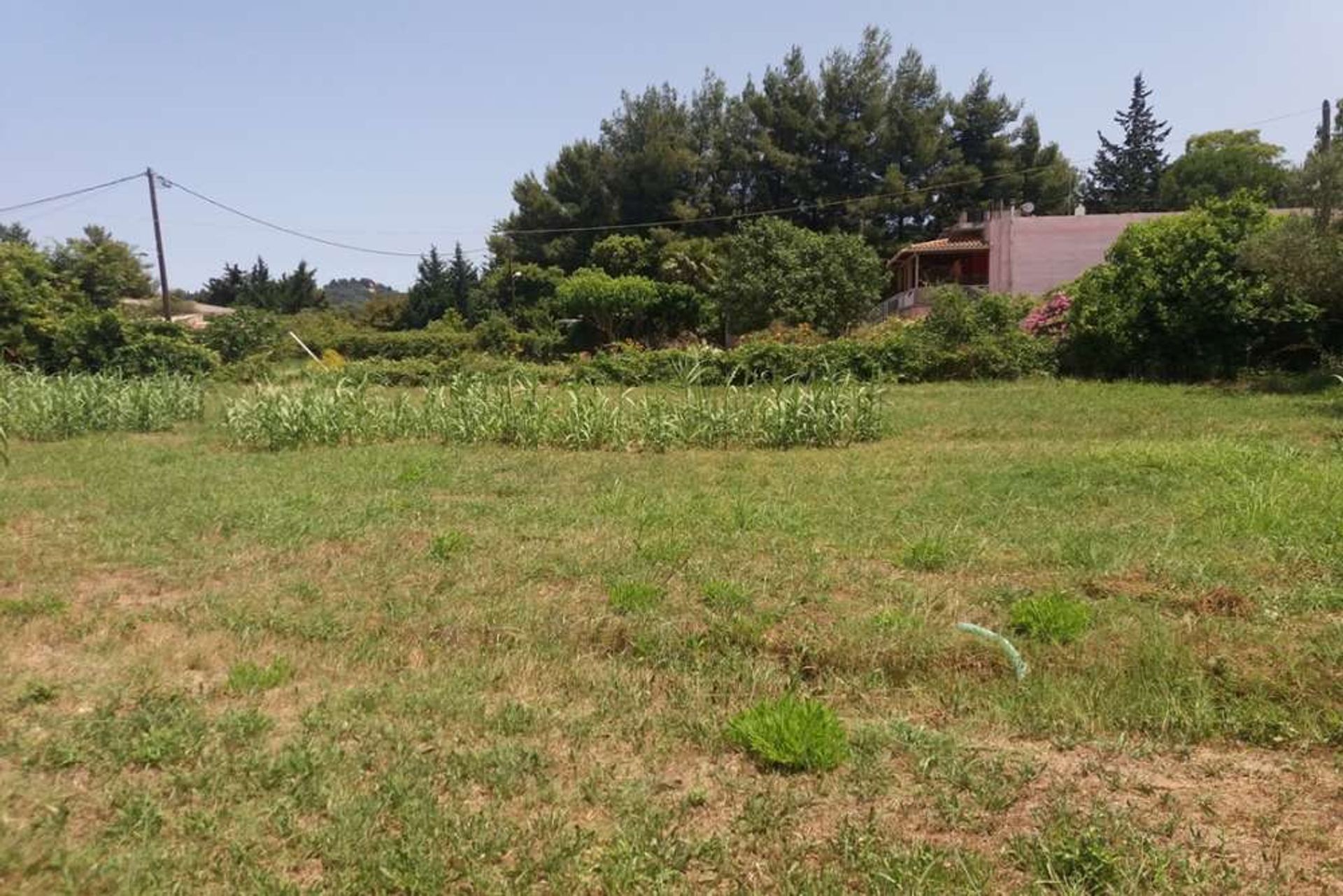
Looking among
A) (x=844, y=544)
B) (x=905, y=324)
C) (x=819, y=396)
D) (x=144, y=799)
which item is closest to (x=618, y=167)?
(x=905, y=324)

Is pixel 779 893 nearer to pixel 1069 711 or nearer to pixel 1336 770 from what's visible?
pixel 1069 711

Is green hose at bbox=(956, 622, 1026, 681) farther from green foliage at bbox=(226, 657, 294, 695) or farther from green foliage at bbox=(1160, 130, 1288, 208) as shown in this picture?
green foliage at bbox=(1160, 130, 1288, 208)

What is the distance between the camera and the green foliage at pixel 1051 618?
13.8 ft

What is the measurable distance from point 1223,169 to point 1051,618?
5142 centimetres

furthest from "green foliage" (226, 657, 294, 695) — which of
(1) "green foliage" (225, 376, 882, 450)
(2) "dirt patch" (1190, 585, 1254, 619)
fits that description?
(1) "green foliage" (225, 376, 882, 450)

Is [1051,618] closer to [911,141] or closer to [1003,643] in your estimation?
[1003,643]

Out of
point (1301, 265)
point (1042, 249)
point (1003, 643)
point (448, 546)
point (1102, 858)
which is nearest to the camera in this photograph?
point (1102, 858)

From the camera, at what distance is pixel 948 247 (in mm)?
33656

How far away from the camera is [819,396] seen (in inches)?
447

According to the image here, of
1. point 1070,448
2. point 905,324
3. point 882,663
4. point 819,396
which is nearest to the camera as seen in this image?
point 882,663

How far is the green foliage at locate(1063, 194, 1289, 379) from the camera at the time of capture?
1745 centimetres

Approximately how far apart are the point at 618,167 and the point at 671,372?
2524 centimetres

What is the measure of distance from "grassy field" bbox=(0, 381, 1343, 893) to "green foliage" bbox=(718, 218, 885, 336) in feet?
71.4

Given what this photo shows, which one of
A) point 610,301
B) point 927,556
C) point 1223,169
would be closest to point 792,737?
point 927,556
